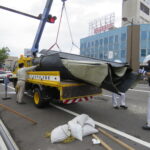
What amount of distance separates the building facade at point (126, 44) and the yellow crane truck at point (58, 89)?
23318 millimetres

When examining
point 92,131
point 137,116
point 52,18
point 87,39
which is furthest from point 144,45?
point 92,131

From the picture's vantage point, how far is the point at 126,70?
4.98 metres

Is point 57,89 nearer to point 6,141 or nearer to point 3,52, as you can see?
point 6,141

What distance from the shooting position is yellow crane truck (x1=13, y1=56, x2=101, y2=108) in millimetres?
5031

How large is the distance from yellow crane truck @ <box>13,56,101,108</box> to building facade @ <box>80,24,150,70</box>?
2332 cm

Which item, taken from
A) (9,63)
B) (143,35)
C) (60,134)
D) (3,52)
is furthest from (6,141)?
(9,63)

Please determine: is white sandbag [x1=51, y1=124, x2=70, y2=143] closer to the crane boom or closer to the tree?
the crane boom

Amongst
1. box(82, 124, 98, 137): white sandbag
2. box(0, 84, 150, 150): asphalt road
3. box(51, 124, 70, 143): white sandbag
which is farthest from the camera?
box(82, 124, 98, 137): white sandbag

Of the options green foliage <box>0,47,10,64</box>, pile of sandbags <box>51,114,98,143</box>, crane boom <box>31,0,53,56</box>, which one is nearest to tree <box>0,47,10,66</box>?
green foliage <box>0,47,10,64</box>

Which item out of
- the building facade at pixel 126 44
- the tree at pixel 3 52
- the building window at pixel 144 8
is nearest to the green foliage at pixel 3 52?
the tree at pixel 3 52

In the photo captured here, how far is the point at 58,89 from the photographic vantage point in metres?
5.15

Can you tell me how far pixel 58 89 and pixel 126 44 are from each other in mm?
31787

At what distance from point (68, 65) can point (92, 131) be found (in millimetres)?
2099

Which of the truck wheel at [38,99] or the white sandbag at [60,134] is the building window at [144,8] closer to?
the truck wheel at [38,99]
